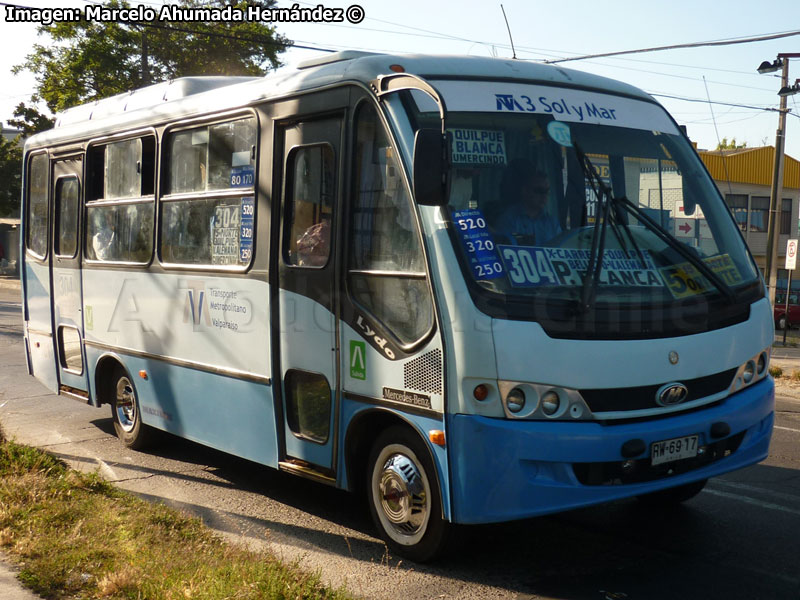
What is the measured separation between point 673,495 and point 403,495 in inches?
82.6

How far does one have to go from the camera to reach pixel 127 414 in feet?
27.9

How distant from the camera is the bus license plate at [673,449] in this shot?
16.1 ft

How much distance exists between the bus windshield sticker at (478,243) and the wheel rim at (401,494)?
1.12 metres

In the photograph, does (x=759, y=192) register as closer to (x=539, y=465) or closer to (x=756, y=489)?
(x=756, y=489)

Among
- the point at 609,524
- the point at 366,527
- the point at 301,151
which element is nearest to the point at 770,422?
the point at 609,524

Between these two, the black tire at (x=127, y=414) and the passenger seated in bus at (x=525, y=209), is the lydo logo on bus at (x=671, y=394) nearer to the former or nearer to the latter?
the passenger seated in bus at (x=525, y=209)

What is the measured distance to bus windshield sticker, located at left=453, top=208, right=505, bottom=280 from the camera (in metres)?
4.78

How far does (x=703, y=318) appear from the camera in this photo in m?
5.17

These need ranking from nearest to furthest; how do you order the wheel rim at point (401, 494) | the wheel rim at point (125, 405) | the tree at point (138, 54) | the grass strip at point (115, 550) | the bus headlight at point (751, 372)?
the grass strip at point (115, 550) < the wheel rim at point (401, 494) < the bus headlight at point (751, 372) < the wheel rim at point (125, 405) < the tree at point (138, 54)

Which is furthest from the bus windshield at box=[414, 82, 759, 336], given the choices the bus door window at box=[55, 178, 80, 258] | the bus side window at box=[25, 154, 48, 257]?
the bus side window at box=[25, 154, 48, 257]

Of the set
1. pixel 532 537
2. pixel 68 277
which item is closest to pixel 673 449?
pixel 532 537

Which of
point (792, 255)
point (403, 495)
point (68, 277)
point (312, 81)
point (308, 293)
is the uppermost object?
point (312, 81)

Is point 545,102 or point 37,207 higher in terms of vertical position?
point 545,102

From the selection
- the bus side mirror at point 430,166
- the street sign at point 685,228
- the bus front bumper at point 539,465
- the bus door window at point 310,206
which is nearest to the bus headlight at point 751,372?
the bus front bumper at point 539,465
